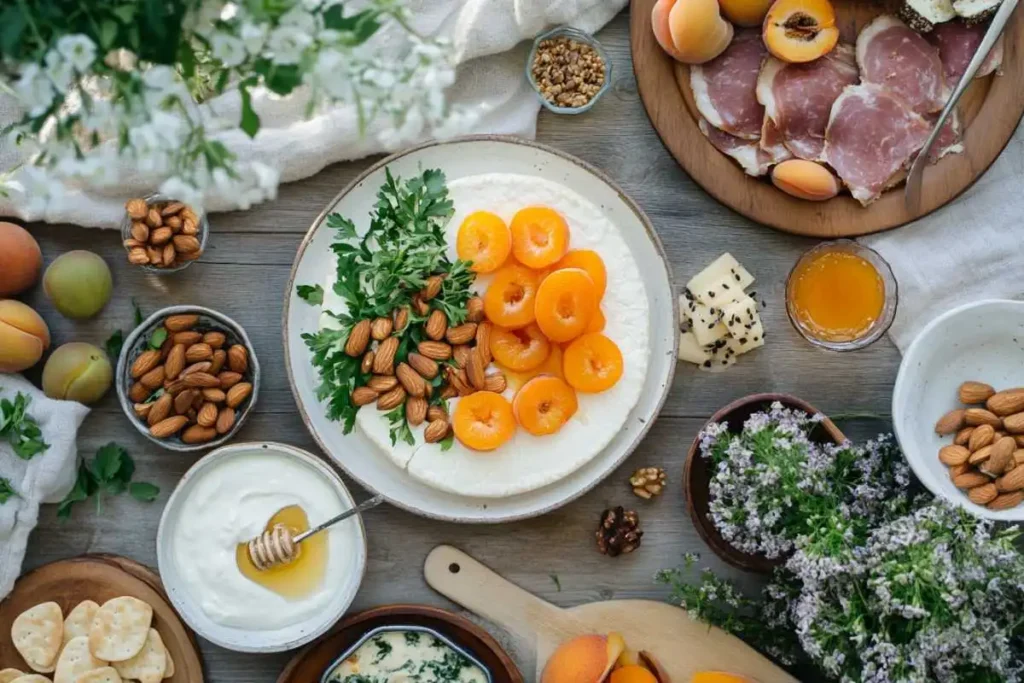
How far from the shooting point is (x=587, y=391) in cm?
163

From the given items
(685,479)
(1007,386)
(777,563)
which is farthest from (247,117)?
(1007,386)

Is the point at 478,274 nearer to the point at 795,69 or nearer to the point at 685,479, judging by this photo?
the point at 685,479

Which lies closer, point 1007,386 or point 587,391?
point 587,391

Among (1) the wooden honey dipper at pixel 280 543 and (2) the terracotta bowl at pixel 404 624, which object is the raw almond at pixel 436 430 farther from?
(2) the terracotta bowl at pixel 404 624

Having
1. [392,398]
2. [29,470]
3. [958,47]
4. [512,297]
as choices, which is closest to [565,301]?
[512,297]

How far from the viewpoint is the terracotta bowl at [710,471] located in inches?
66.5

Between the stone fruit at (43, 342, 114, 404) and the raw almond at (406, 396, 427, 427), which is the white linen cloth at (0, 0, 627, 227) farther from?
the raw almond at (406, 396, 427, 427)

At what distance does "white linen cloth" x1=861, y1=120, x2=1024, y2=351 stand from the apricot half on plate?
1.12 feet

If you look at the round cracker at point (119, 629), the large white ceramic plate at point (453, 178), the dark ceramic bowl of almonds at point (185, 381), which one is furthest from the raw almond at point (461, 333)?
the round cracker at point (119, 629)

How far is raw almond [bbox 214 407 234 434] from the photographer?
1.67 m

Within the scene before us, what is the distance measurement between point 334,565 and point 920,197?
3.81ft

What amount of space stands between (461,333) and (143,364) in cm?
53

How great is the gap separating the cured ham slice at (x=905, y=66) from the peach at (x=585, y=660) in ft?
3.38

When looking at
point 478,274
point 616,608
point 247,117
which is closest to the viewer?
point 247,117
